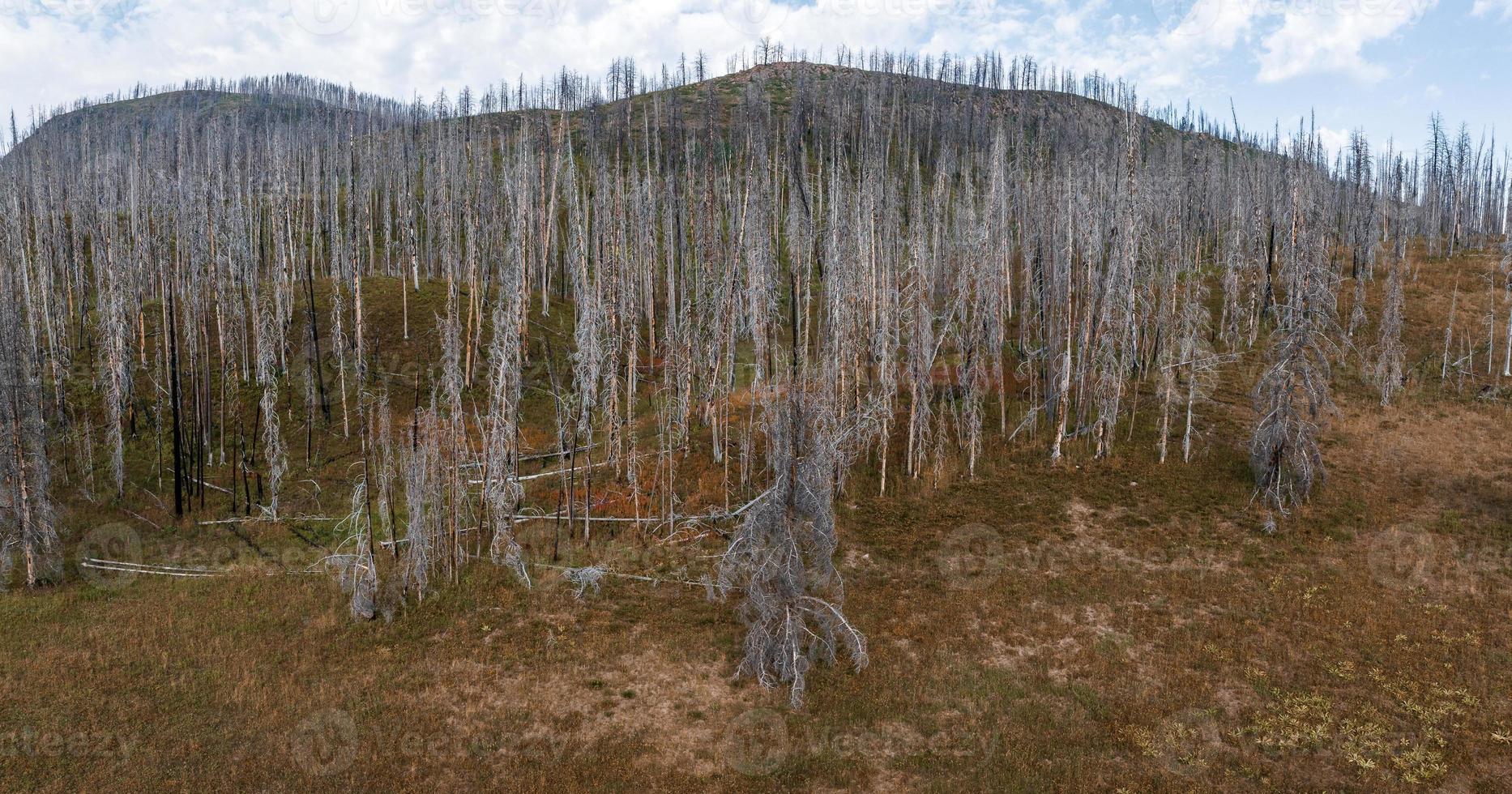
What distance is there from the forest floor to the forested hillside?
116mm

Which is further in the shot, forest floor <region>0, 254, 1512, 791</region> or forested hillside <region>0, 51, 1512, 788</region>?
forested hillside <region>0, 51, 1512, 788</region>

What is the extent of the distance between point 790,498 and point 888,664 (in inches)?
204

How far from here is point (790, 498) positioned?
14492mm

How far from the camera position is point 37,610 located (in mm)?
18656

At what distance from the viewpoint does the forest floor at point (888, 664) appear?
1332cm

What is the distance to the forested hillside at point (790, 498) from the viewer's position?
1476cm

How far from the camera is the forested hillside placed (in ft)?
48.4

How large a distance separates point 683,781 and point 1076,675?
8919 mm

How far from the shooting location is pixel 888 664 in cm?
1688

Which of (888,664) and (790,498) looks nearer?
(790,498)

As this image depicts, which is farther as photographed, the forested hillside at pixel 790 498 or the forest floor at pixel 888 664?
the forested hillside at pixel 790 498

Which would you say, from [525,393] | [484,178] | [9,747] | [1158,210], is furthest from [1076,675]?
[484,178]

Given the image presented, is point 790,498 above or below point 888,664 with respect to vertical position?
above

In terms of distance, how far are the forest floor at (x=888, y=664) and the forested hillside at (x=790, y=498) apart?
12cm
